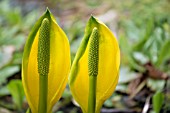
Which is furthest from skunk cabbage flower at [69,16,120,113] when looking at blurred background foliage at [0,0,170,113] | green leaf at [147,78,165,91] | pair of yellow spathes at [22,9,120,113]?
green leaf at [147,78,165,91]

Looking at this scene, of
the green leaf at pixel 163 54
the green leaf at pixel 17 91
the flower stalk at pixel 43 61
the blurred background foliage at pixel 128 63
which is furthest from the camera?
the green leaf at pixel 163 54

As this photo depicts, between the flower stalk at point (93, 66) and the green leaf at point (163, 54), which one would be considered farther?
the green leaf at point (163, 54)

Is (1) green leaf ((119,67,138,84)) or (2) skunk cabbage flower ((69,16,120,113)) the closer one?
(2) skunk cabbage flower ((69,16,120,113))

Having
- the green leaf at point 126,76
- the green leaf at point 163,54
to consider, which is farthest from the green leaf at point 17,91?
the green leaf at point 163,54

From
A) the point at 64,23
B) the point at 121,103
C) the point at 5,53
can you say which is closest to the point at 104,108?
the point at 121,103

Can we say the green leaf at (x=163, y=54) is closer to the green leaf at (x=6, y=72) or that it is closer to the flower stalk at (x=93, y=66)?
the green leaf at (x=6, y=72)

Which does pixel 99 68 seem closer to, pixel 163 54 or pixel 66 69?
pixel 66 69

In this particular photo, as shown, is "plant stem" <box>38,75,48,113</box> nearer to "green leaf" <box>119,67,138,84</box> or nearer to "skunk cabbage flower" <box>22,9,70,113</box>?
"skunk cabbage flower" <box>22,9,70,113</box>

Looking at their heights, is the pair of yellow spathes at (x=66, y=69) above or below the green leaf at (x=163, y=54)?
above
